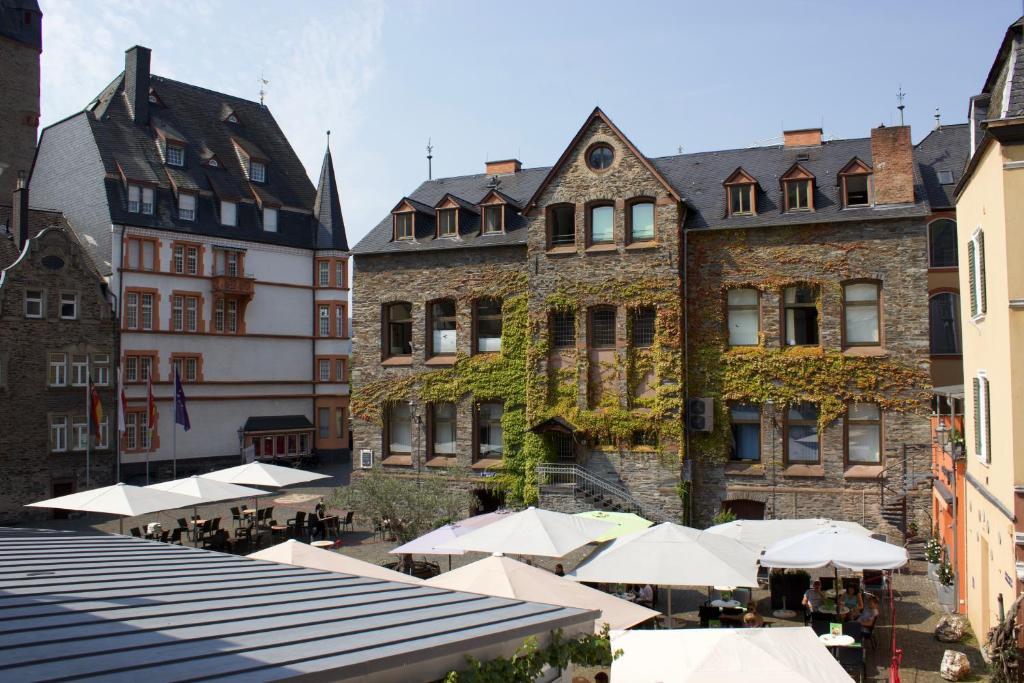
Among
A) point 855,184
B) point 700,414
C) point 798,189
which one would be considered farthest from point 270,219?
point 855,184

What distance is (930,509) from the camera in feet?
88.7

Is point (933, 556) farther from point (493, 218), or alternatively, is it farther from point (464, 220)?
point (464, 220)

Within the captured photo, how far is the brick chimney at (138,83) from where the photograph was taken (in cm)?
4650

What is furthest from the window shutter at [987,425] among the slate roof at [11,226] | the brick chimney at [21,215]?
the brick chimney at [21,215]

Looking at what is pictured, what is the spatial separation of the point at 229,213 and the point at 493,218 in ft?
62.1

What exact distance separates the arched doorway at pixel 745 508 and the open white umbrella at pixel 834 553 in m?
12.2

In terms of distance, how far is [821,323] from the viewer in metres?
Answer: 28.8

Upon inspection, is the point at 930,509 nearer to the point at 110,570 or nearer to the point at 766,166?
the point at 766,166

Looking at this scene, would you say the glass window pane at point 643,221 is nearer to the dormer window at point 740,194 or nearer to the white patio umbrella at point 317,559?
the dormer window at point 740,194

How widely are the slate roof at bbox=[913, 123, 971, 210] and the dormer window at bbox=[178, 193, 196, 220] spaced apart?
3210cm

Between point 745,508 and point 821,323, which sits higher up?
point 821,323

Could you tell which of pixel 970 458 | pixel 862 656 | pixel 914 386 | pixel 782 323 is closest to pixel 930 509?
pixel 914 386

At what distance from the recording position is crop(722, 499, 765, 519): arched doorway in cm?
2956

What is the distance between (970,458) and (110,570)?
16591mm
